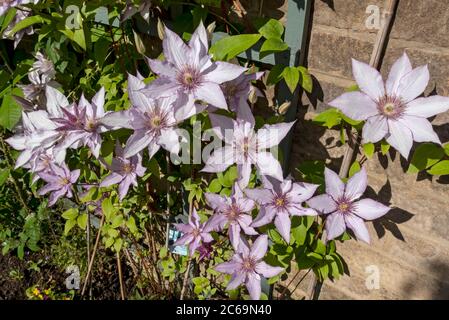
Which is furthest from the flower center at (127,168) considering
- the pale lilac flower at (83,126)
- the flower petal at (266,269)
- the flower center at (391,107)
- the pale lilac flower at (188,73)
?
the flower center at (391,107)

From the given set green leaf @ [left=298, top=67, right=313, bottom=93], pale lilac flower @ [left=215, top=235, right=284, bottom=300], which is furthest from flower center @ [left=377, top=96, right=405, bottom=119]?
pale lilac flower @ [left=215, top=235, right=284, bottom=300]

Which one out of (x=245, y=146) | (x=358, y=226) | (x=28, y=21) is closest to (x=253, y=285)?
(x=358, y=226)

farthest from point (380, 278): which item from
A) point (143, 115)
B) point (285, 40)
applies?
point (143, 115)

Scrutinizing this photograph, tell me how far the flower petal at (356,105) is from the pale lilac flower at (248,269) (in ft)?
1.74

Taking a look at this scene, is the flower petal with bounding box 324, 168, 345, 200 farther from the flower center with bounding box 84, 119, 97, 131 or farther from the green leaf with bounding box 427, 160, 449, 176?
the flower center with bounding box 84, 119, 97, 131

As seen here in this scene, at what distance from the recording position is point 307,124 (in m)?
1.32

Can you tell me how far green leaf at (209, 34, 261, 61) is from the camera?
1.03m

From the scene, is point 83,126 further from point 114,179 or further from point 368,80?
point 368,80

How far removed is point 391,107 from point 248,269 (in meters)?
0.65

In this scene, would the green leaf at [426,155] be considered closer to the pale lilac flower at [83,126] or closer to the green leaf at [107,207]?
the pale lilac flower at [83,126]

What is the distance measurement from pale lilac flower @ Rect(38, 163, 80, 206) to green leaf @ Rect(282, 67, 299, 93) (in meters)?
0.75

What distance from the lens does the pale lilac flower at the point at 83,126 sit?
1.05 meters

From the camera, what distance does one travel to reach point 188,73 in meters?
0.91
